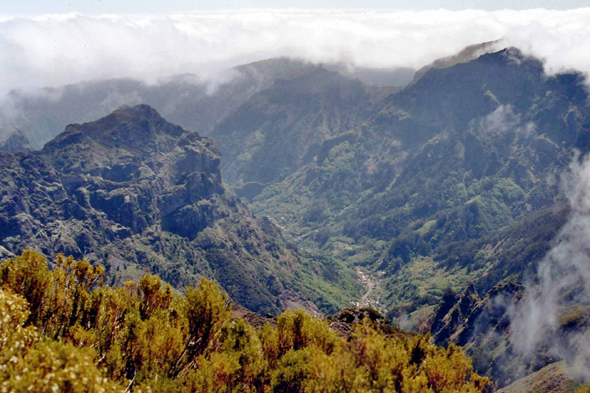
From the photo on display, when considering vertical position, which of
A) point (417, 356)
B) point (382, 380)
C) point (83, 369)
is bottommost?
point (417, 356)

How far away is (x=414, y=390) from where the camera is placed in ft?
208

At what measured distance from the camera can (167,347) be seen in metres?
70.1

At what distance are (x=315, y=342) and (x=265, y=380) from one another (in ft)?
44.4

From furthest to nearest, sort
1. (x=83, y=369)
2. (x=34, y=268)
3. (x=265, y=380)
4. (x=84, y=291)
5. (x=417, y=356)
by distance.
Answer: (x=417, y=356), (x=84, y=291), (x=265, y=380), (x=34, y=268), (x=83, y=369)

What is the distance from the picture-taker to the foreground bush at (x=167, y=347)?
156 feet

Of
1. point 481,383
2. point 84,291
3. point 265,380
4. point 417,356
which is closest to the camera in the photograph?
point 265,380

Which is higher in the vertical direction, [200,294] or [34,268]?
[34,268]

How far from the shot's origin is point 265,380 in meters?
79.3

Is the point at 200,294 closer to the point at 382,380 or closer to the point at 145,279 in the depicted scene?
the point at 145,279

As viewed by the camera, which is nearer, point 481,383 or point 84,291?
point 84,291

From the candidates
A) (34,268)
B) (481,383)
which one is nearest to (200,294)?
(34,268)

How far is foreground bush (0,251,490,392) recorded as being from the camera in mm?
47594

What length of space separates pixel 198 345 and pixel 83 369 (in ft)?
154

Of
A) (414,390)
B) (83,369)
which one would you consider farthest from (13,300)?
(414,390)
